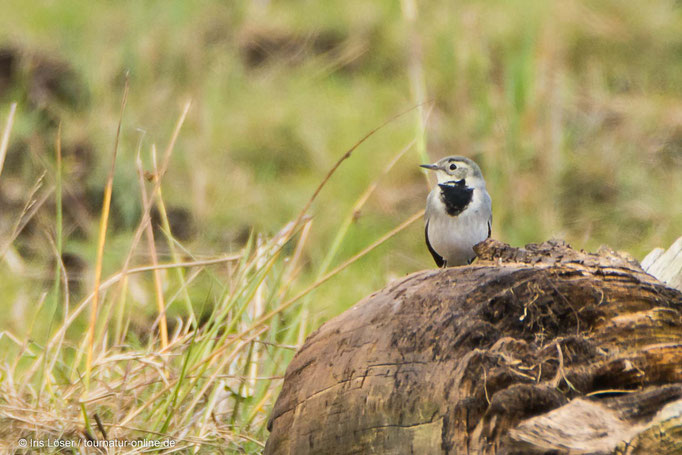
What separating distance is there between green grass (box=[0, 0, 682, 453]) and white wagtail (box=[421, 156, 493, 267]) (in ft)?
2.82

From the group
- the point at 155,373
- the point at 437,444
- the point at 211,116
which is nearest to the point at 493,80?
the point at 211,116

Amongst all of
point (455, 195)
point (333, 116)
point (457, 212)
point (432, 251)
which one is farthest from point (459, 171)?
point (333, 116)

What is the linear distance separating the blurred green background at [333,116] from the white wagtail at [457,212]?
128 cm

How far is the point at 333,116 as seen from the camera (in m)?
6.48

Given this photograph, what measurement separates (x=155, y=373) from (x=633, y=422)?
164 cm

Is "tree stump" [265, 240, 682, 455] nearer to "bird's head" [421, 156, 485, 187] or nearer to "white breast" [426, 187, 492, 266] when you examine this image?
"white breast" [426, 187, 492, 266]

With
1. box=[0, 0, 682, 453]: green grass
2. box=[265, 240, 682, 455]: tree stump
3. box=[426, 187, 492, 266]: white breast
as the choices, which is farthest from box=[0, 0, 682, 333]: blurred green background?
box=[265, 240, 682, 455]: tree stump

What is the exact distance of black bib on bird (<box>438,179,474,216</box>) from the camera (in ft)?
12.1

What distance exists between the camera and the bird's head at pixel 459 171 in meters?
3.79

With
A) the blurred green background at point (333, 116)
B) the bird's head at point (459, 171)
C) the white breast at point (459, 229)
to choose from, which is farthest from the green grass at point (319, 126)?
the white breast at point (459, 229)

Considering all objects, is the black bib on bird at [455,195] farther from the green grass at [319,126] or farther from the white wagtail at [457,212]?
the green grass at [319,126]

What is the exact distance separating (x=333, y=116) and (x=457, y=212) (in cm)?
294

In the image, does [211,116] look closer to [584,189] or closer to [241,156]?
[241,156]

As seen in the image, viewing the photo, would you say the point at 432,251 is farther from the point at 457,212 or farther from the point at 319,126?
the point at 319,126
